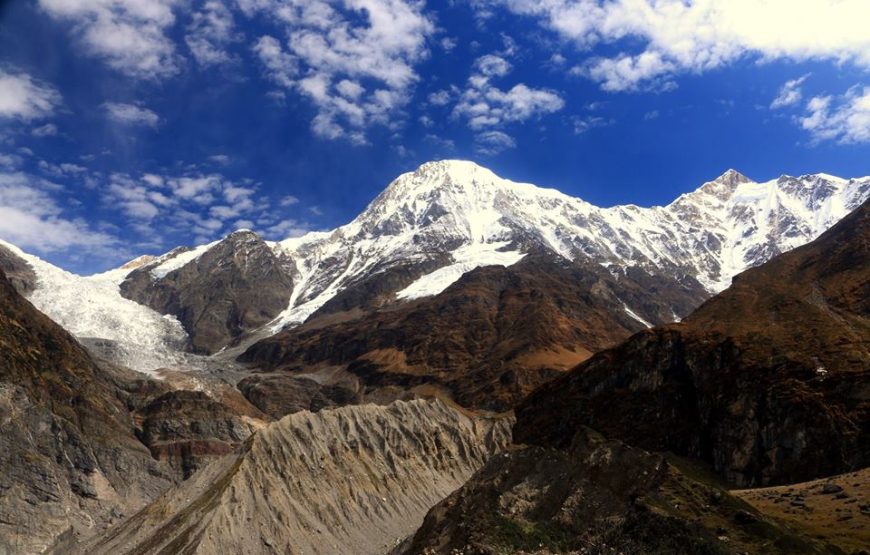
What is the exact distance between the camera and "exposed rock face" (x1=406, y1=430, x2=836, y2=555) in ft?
187

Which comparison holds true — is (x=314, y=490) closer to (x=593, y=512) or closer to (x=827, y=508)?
(x=593, y=512)

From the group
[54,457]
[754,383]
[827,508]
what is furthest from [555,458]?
[54,457]

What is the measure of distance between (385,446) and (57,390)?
285ft

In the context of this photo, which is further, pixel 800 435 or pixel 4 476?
pixel 4 476

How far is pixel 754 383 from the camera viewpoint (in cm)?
12406

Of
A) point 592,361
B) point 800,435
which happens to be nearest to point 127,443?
point 592,361

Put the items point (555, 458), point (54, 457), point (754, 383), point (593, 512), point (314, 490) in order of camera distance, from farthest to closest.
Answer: point (54, 457)
point (754, 383)
point (314, 490)
point (555, 458)
point (593, 512)

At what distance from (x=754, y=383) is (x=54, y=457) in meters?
129

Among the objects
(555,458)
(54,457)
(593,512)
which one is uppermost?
(54,457)

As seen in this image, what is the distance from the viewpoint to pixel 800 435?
365 feet

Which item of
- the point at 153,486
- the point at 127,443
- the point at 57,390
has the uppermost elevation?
the point at 57,390

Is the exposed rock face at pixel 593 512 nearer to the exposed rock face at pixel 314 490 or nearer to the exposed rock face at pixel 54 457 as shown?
the exposed rock face at pixel 314 490

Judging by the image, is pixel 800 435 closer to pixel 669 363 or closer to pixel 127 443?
pixel 669 363

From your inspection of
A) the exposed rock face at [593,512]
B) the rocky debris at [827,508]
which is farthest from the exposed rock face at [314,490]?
the rocky debris at [827,508]
